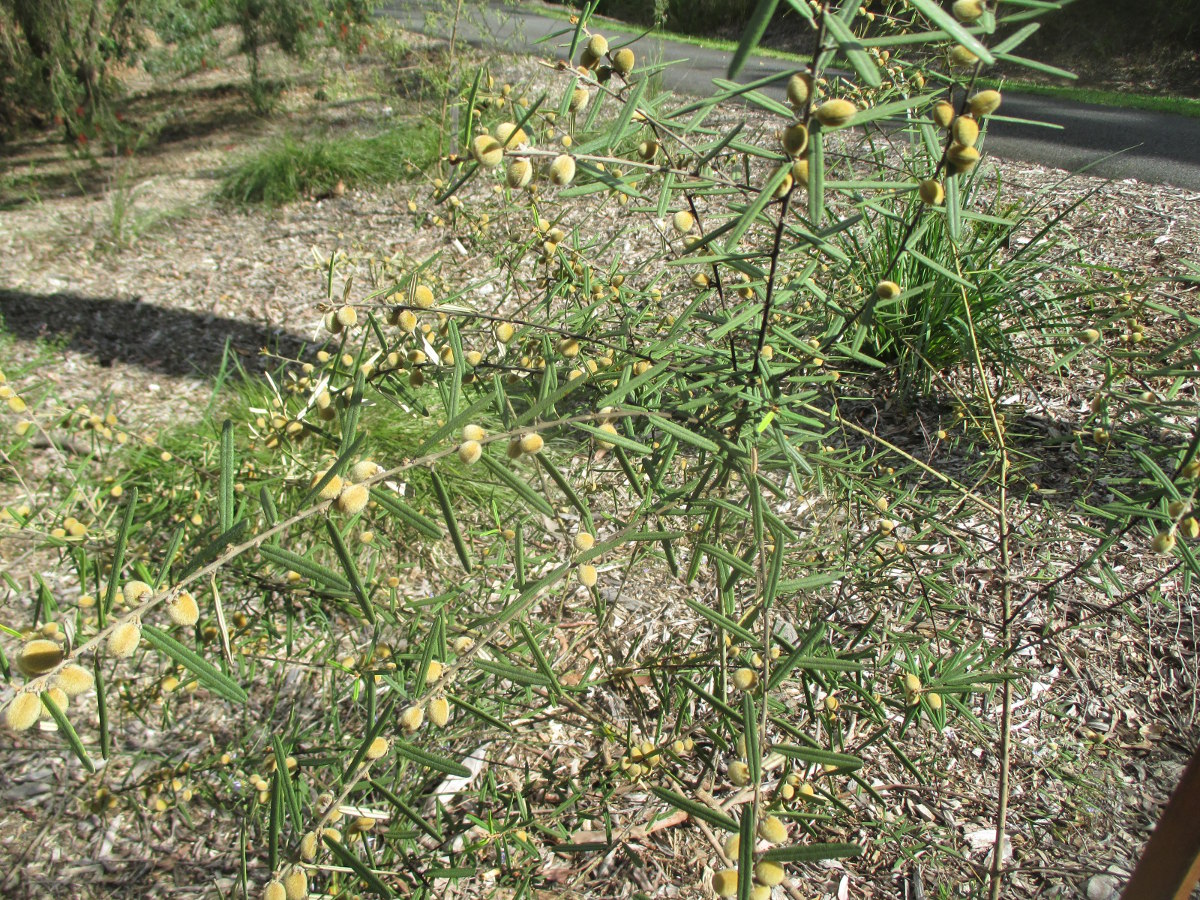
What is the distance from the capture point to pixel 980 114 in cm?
63

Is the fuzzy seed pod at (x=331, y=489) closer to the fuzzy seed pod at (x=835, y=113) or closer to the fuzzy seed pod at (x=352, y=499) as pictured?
the fuzzy seed pod at (x=352, y=499)

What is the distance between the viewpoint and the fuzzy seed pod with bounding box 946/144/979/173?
568 millimetres

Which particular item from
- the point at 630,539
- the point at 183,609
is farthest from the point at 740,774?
the point at 183,609

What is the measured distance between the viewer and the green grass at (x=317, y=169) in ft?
15.1

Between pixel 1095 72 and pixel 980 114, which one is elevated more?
pixel 1095 72

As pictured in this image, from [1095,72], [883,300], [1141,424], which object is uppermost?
[1095,72]

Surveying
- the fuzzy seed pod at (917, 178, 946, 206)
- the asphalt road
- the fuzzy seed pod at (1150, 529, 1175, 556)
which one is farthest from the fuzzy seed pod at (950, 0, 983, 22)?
the asphalt road

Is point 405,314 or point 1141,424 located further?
point 1141,424

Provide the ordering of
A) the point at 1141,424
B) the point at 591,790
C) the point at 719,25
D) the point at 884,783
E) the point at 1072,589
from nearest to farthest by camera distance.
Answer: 1. the point at 1141,424
2. the point at 591,790
3. the point at 884,783
4. the point at 1072,589
5. the point at 719,25

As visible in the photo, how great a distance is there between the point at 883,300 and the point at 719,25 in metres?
15.0

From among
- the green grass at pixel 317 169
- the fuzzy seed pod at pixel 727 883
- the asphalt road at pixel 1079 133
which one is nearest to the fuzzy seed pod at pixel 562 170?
the fuzzy seed pod at pixel 727 883

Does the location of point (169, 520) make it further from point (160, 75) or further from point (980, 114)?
point (160, 75)

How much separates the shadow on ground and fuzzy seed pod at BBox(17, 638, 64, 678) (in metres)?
2.77

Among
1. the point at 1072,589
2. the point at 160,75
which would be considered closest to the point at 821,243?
the point at 1072,589
